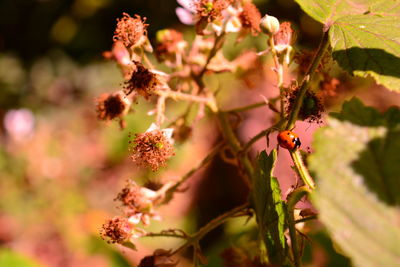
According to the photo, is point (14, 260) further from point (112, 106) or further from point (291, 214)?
point (291, 214)

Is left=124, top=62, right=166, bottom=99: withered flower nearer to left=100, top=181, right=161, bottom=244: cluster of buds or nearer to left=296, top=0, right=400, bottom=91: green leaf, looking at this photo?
left=100, top=181, right=161, bottom=244: cluster of buds

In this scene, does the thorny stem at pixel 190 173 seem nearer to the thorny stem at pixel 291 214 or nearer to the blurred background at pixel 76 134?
the thorny stem at pixel 291 214

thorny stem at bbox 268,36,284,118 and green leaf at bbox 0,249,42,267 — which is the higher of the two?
thorny stem at bbox 268,36,284,118

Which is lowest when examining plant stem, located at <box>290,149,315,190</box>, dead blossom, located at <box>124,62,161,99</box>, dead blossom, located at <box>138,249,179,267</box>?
dead blossom, located at <box>138,249,179,267</box>

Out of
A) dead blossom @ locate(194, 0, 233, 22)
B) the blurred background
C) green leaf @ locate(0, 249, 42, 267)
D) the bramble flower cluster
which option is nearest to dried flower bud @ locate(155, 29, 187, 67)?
the bramble flower cluster

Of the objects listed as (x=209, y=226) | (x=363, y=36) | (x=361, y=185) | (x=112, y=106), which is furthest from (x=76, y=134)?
(x=361, y=185)

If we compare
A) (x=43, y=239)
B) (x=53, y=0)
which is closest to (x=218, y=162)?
(x=43, y=239)

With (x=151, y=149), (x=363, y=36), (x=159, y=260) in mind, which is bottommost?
(x=159, y=260)
